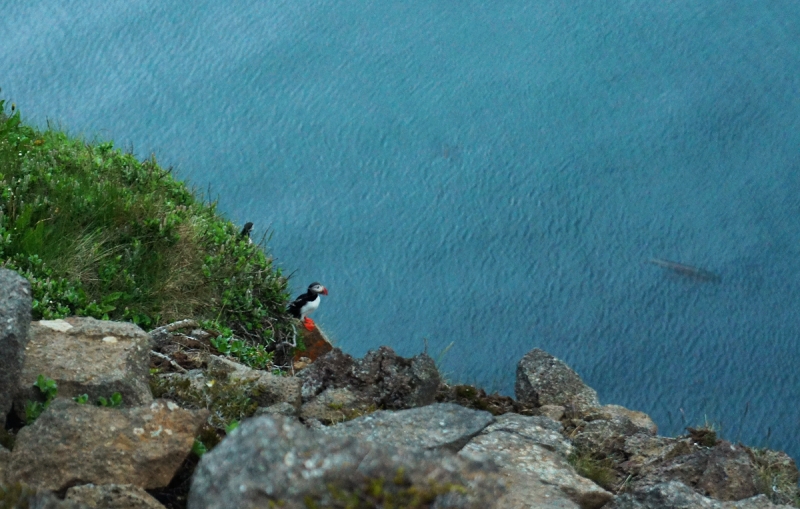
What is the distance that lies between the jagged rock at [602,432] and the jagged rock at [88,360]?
2.41 meters

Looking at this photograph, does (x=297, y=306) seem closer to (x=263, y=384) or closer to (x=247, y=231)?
(x=247, y=231)

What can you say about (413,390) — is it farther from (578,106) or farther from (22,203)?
(578,106)

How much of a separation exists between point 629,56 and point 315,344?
320 inches

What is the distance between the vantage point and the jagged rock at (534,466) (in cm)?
394

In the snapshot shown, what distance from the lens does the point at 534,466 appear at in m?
4.42

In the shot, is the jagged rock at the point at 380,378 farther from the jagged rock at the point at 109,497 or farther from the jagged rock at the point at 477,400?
the jagged rock at the point at 109,497

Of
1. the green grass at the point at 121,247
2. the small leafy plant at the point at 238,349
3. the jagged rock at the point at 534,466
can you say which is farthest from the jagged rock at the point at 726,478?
the green grass at the point at 121,247

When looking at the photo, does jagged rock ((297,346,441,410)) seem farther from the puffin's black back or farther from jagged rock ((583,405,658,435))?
the puffin's black back

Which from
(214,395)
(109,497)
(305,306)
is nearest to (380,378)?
(214,395)

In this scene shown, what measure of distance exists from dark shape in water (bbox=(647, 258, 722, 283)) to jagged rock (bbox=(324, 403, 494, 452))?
26.8ft

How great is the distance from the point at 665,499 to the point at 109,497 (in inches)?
93.5

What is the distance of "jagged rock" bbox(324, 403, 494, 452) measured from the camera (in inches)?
153

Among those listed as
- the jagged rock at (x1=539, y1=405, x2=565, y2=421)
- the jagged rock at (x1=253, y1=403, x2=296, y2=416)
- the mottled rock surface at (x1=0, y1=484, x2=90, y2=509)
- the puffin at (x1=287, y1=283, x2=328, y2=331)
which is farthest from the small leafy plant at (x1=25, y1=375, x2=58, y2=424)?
the puffin at (x1=287, y1=283, x2=328, y2=331)

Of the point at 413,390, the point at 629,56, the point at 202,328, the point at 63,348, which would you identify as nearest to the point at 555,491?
the point at 413,390
